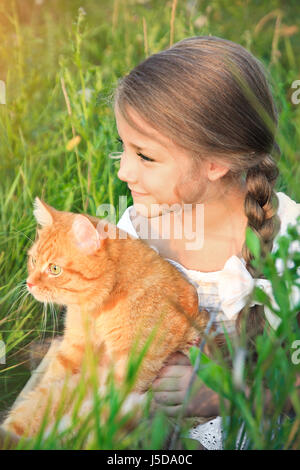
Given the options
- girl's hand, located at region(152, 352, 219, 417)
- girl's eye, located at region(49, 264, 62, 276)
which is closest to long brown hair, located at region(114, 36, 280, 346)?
girl's hand, located at region(152, 352, 219, 417)

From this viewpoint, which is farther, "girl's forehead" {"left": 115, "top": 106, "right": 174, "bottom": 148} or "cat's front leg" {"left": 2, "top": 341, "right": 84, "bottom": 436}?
"girl's forehead" {"left": 115, "top": 106, "right": 174, "bottom": 148}

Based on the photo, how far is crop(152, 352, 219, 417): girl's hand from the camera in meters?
1.42

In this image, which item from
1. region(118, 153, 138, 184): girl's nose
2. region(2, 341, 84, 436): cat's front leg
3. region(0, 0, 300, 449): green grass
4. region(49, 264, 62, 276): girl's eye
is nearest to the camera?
region(0, 0, 300, 449): green grass

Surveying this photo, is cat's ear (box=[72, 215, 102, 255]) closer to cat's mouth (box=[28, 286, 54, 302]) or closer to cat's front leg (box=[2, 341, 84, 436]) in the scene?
cat's mouth (box=[28, 286, 54, 302])

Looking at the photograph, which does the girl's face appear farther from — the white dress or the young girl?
the white dress

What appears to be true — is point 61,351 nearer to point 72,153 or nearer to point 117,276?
point 117,276

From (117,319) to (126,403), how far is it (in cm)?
22

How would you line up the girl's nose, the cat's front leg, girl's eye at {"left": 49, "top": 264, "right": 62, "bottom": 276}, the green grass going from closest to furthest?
1. the green grass
2. the cat's front leg
3. girl's eye at {"left": 49, "top": 264, "right": 62, "bottom": 276}
4. the girl's nose

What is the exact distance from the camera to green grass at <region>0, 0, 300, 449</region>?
1116mm

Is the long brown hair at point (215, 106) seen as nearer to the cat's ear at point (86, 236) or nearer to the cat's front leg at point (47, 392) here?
the cat's ear at point (86, 236)

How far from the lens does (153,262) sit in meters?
1.56

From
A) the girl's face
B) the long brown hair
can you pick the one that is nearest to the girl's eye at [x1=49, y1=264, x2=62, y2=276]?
the girl's face

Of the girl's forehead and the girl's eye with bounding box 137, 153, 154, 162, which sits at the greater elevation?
the girl's forehead

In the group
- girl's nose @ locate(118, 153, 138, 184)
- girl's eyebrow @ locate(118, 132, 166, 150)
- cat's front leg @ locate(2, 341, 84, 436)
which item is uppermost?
girl's eyebrow @ locate(118, 132, 166, 150)
